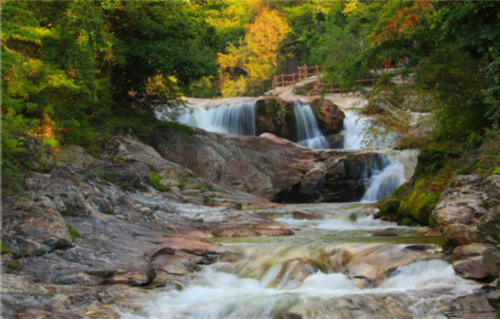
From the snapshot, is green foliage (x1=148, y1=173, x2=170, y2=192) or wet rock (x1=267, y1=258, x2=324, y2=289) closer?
wet rock (x1=267, y1=258, x2=324, y2=289)

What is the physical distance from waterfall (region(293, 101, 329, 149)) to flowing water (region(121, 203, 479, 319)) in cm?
1598

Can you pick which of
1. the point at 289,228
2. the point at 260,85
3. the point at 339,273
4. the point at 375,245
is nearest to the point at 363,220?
the point at 289,228

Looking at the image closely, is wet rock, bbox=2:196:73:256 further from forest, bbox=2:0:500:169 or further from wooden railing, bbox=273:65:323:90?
wooden railing, bbox=273:65:323:90

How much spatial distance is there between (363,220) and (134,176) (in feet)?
21.7

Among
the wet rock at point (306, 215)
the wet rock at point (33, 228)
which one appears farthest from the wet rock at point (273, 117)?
the wet rock at point (33, 228)

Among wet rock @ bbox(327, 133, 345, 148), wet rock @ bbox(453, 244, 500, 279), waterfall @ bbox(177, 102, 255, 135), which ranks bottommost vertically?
wet rock @ bbox(453, 244, 500, 279)

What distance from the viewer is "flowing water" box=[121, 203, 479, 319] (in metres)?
5.49

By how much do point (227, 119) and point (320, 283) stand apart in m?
19.1

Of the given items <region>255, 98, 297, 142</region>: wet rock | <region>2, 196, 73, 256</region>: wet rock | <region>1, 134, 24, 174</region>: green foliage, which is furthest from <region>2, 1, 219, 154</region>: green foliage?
<region>255, 98, 297, 142</region>: wet rock

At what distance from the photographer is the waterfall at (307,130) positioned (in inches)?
971

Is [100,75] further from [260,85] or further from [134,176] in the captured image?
[260,85]

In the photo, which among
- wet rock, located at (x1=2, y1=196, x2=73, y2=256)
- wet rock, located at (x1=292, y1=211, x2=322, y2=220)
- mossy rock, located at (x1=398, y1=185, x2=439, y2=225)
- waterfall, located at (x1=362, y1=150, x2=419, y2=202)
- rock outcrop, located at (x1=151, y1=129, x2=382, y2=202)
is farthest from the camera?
waterfall, located at (x1=362, y1=150, x2=419, y2=202)

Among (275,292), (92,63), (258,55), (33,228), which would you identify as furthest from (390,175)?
(258,55)

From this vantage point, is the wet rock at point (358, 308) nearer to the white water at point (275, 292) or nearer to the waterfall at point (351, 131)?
the white water at point (275, 292)
